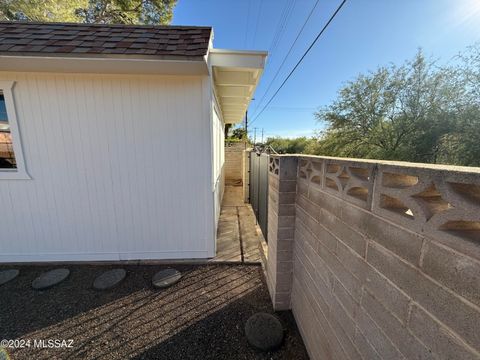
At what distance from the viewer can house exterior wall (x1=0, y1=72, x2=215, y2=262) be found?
9.63 feet

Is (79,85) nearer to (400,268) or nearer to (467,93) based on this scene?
(400,268)

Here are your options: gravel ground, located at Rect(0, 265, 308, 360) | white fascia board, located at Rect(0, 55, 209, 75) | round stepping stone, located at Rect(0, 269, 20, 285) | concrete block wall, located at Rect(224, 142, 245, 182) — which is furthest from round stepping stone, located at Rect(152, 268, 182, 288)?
concrete block wall, located at Rect(224, 142, 245, 182)

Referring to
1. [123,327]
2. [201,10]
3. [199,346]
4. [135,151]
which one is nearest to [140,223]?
[135,151]

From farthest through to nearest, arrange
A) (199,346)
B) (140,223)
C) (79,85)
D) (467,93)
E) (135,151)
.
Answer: (467,93), (140,223), (135,151), (79,85), (199,346)

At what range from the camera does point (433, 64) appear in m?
9.40

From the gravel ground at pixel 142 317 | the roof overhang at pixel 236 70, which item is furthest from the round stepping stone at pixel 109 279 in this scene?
the roof overhang at pixel 236 70

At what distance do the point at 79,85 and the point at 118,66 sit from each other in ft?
2.52

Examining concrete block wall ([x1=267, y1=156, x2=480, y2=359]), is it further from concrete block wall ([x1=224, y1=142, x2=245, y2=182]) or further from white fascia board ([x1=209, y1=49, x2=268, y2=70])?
concrete block wall ([x1=224, y1=142, x2=245, y2=182])

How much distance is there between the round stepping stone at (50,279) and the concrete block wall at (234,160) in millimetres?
7157

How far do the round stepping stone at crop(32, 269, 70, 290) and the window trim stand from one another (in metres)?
1.44

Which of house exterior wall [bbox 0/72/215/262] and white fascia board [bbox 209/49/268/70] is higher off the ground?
white fascia board [bbox 209/49/268/70]

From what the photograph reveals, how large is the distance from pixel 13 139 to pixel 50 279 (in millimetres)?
2051

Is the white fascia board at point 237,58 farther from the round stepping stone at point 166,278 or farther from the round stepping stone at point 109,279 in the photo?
the round stepping stone at point 109,279

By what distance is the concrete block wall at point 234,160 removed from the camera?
9672mm
